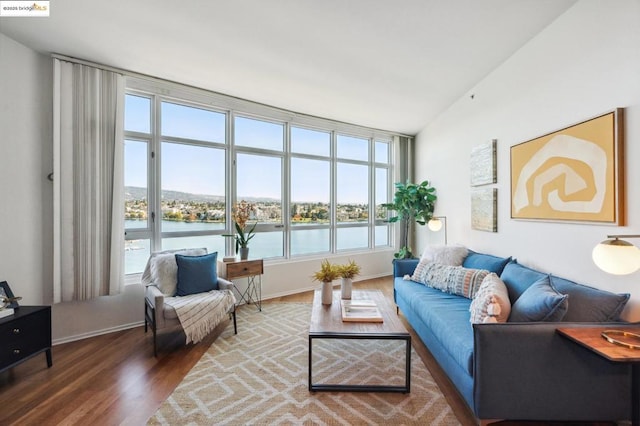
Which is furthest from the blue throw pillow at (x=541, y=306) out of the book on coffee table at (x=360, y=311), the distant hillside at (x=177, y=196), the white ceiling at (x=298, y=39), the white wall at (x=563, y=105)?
the distant hillside at (x=177, y=196)

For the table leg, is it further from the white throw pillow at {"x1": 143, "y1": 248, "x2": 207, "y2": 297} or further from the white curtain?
the white curtain

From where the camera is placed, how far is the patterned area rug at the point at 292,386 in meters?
1.80

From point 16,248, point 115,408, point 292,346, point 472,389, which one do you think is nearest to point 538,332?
point 472,389

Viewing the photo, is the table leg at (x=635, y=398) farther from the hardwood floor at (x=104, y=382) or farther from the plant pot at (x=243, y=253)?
the plant pot at (x=243, y=253)

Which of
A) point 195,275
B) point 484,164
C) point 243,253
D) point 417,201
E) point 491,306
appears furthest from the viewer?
point 417,201

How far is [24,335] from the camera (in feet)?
7.06

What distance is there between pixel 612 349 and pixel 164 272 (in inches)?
136

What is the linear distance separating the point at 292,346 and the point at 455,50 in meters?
3.29

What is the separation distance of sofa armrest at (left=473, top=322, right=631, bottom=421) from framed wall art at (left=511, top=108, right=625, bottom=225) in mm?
959

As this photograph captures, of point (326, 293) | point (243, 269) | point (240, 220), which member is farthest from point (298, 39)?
point (243, 269)

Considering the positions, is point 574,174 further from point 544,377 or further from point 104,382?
point 104,382

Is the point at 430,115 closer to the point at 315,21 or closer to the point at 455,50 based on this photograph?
the point at 455,50

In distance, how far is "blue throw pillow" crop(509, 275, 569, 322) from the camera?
5.54ft

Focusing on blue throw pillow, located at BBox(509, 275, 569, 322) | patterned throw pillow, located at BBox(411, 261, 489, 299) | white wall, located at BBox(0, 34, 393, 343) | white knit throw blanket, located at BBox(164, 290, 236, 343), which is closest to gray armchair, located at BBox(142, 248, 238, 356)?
white knit throw blanket, located at BBox(164, 290, 236, 343)
